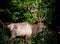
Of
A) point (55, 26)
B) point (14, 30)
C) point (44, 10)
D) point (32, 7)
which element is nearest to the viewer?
point (14, 30)

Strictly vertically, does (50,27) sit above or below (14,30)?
below

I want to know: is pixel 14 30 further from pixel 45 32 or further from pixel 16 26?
pixel 45 32

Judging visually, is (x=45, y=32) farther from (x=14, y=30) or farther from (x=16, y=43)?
(x=14, y=30)

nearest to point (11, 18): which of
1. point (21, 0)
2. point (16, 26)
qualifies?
point (21, 0)

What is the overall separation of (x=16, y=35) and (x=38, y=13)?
255 centimetres

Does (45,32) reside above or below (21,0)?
below

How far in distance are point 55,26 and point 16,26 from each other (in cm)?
392

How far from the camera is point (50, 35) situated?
40.3ft

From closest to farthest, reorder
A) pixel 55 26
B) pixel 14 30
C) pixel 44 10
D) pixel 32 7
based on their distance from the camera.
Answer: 1. pixel 14 30
2. pixel 32 7
3. pixel 44 10
4. pixel 55 26

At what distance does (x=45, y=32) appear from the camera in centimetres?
1234

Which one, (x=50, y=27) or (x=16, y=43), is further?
(x=50, y=27)

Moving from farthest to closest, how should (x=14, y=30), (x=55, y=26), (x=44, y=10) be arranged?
(x=55, y=26) → (x=44, y=10) → (x=14, y=30)

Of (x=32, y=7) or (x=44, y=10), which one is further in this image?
(x=44, y=10)

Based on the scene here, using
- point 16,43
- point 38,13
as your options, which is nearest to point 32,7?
point 38,13
